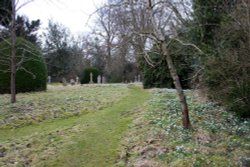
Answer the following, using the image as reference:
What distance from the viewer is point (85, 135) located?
29.3 ft

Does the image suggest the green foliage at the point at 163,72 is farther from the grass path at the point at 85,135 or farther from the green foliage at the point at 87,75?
the green foliage at the point at 87,75

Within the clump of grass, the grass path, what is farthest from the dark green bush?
the grass path

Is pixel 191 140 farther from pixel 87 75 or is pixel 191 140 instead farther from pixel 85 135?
pixel 87 75

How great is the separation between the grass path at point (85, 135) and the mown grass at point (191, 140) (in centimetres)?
42

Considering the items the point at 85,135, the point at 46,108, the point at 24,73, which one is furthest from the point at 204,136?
the point at 24,73

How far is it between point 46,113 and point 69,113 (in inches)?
30.6

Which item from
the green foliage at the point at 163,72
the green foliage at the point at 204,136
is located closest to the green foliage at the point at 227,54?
the green foliage at the point at 204,136

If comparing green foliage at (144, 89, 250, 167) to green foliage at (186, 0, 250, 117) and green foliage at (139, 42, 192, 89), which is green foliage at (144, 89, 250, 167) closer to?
green foliage at (186, 0, 250, 117)

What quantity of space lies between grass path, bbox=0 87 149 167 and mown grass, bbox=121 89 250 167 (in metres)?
0.42

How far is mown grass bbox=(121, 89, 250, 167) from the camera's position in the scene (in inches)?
251

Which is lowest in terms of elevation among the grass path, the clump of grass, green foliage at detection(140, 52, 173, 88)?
the grass path

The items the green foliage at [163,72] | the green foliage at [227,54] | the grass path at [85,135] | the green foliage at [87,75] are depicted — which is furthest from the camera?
the green foliage at [87,75]

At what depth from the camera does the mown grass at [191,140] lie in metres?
6.39

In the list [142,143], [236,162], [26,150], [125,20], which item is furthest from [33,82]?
[236,162]
